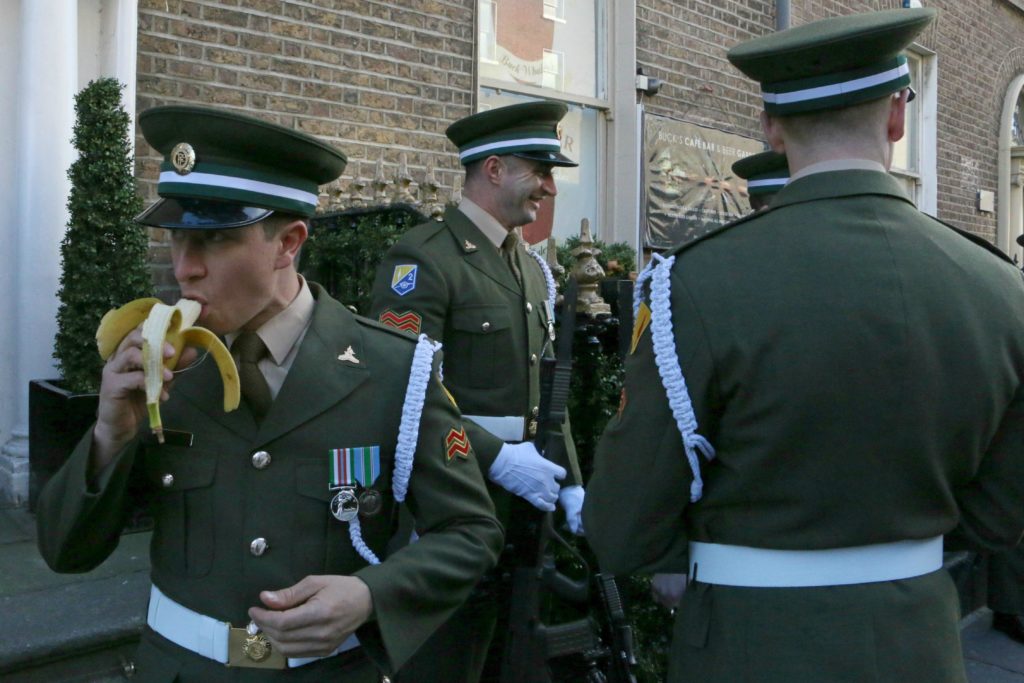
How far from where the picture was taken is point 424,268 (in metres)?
3.14

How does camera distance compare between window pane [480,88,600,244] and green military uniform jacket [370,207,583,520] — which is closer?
green military uniform jacket [370,207,583,520]

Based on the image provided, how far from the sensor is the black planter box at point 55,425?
3.72 metres

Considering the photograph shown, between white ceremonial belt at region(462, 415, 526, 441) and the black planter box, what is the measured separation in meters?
1.53

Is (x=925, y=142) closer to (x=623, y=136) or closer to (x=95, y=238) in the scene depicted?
(x=623, y=136)

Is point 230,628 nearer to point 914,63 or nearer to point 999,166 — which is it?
point 914,63

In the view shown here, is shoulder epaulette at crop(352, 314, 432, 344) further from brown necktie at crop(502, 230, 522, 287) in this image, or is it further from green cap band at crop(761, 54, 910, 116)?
brown necktie at crop(502, 230, 522, 287)

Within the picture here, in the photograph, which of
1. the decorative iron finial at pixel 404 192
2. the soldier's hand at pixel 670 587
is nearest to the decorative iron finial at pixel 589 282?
the decorative iron finial at pixel 404 192

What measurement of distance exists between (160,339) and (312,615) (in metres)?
0.49

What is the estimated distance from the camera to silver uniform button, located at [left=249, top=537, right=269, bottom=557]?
168 cm

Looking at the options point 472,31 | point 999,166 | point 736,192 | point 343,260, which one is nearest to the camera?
point 343,260

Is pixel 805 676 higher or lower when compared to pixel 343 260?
lower

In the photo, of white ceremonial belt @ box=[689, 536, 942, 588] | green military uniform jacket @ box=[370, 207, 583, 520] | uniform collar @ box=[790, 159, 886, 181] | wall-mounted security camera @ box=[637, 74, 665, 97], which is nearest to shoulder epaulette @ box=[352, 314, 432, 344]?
white ceremonial belt @ box=[689, 536, 942, 588]

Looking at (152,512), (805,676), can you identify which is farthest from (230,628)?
(805,676)

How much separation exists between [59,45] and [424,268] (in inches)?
84.9
